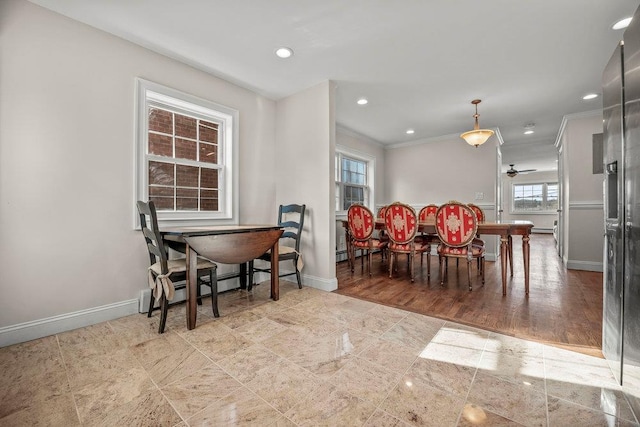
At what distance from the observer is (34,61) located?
5.77 ft

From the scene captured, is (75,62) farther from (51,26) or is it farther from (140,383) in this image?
(140,383)

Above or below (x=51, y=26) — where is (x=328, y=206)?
below

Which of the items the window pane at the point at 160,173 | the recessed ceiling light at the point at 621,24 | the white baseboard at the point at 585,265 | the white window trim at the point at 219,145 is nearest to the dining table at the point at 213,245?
the white window trim at the point at 219,145

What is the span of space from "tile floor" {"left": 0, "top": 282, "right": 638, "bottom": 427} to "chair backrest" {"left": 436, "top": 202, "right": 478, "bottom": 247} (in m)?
1.20

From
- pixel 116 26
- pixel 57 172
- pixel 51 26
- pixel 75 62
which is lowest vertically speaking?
pixel 57 172

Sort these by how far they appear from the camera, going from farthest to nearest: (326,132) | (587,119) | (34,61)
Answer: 1. (587,119)
2. (326,132)
3. (34,61)

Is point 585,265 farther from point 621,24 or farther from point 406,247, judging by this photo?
point 621,24

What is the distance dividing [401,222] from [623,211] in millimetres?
2065

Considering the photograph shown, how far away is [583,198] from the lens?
12.6 feet

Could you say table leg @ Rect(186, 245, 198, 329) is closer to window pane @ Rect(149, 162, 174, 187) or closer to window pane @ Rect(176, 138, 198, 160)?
window pane @ Rect(149, 162, 174, 187)

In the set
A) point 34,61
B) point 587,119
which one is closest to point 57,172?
point 34,61

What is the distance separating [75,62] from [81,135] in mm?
533

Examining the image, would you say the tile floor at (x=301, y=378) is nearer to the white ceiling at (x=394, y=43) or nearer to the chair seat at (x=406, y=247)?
the chair seat at (x=406, y=247)

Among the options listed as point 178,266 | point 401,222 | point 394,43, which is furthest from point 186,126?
point 401,222
